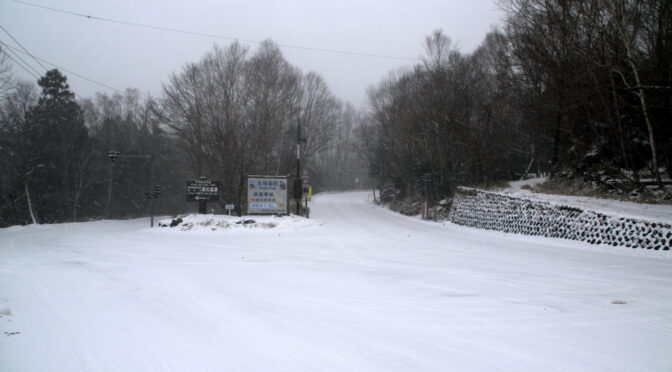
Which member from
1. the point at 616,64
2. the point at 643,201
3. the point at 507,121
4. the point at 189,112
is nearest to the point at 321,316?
the point at 643,201

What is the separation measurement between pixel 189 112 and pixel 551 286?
22.9 metres

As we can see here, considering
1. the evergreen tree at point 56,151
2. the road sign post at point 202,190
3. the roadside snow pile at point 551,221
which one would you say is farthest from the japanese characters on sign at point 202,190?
the evergreen tree at point 56,151

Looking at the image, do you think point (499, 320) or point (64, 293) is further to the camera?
point (64, 293)

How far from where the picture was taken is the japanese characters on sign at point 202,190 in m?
21.0

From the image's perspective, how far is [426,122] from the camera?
28359 millimetres

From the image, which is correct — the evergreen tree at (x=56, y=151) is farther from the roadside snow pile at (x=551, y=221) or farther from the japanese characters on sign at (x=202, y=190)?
the roadside snow pile at (x=551, y=221)

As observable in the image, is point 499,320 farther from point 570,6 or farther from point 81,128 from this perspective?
point 81,128

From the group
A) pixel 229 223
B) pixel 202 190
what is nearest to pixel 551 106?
pixel 229 223

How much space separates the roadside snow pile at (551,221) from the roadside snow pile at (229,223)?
8269mm

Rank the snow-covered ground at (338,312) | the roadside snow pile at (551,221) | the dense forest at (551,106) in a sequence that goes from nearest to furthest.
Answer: the snow-covered ground at (338,312)
the roadside snow pile at (551,221)
the dense forest at (551,106)

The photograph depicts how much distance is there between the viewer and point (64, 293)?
21.0 feet

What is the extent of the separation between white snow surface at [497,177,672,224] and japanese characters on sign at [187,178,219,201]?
594 inches

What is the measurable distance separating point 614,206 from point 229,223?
51.9 ft

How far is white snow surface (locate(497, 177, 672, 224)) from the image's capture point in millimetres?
11141
